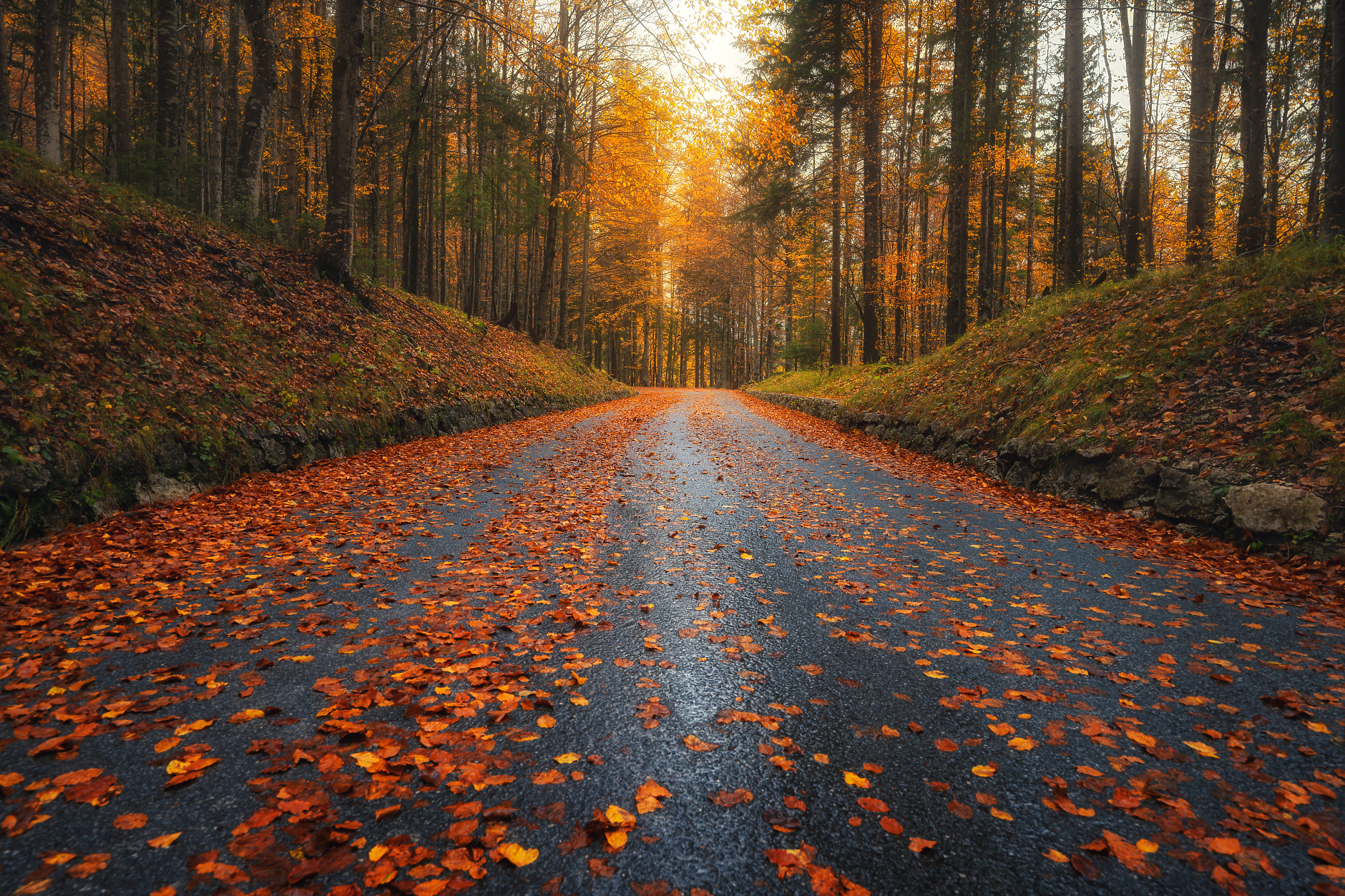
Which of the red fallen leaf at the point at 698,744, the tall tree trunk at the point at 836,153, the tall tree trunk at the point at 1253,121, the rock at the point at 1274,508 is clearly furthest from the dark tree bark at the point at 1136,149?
the red fallen leaf at the point at 698,744

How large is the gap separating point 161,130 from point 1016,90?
23.5 meters

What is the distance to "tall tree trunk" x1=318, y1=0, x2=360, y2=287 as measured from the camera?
409 inches

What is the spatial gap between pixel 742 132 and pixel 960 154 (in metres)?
7.31

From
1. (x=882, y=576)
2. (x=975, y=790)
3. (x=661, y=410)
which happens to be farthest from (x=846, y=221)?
(x=975, y=790)

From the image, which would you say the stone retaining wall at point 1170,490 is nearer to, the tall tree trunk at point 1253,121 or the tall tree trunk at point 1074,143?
the tall tree trunk at point 1253,121

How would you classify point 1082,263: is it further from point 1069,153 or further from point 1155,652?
point 1155,652

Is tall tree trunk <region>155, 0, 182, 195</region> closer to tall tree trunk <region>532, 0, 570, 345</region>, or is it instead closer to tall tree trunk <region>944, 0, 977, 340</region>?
tall tree trunk <region>532, 0, 570, 345</region>

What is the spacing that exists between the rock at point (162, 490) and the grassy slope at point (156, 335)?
36 cm

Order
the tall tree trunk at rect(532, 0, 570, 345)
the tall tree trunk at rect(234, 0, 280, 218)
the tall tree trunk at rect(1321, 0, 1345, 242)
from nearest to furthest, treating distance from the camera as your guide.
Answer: the tall tree trunk at rect(1321, 0, 1345, 242), the tall tree trunk at rect(234, 0, 280, 218), the tall tree trunk at rect(532, 0, 570, 345)

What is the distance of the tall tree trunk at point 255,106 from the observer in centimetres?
1112

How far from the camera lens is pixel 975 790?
78.0 inches

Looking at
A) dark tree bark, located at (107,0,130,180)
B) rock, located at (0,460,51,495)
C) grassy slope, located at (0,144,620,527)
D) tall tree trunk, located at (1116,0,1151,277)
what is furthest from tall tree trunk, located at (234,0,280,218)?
Result: tall tree trunk, located at (1116,0,1151,277)

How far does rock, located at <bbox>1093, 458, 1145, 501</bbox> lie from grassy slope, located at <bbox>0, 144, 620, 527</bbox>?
9.46m

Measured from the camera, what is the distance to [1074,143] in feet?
37.1
